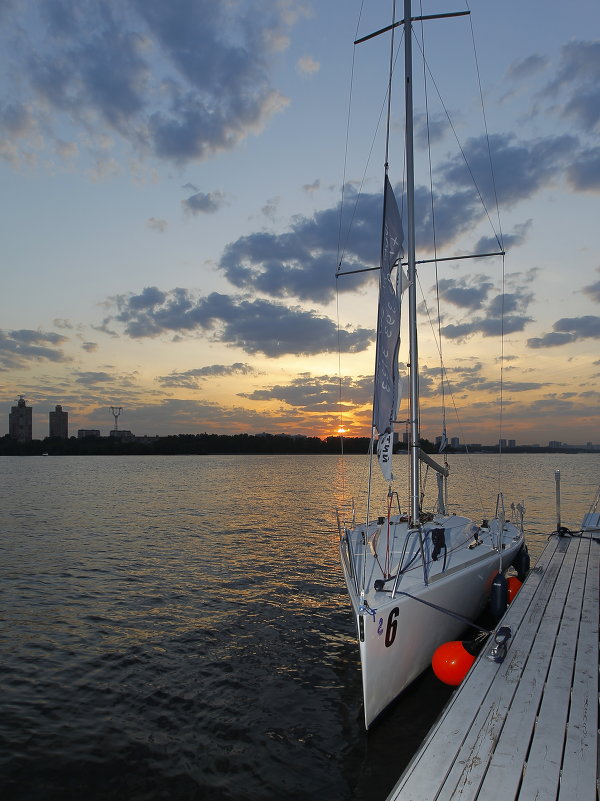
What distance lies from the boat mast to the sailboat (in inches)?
0.9

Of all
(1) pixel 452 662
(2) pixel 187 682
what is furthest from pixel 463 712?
(2) pixel 187 682

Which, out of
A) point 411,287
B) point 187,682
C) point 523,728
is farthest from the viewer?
point 411,287

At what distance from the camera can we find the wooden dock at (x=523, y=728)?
14.8ft

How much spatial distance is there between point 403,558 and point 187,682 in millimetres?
4531

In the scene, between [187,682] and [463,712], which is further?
[187,682]

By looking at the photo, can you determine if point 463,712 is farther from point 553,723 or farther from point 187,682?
point 187,682

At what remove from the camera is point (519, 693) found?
6262mm

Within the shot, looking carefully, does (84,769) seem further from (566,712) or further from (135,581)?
(135,581)

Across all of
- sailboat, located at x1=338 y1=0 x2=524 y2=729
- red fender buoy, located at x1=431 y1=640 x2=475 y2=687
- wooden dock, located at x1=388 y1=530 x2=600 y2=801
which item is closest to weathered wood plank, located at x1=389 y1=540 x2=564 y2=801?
wooden dock, located at x1=388 y1=530 x2=600 y2=801

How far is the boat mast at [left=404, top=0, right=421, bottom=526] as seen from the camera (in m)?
11.0

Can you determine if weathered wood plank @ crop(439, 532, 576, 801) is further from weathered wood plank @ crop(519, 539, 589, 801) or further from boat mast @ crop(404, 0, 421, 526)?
boat mast @ crop(404, 0, 421, 526)

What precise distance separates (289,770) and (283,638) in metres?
4.69

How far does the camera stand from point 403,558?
8109mm

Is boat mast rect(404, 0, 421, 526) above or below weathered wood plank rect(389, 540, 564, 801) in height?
above
